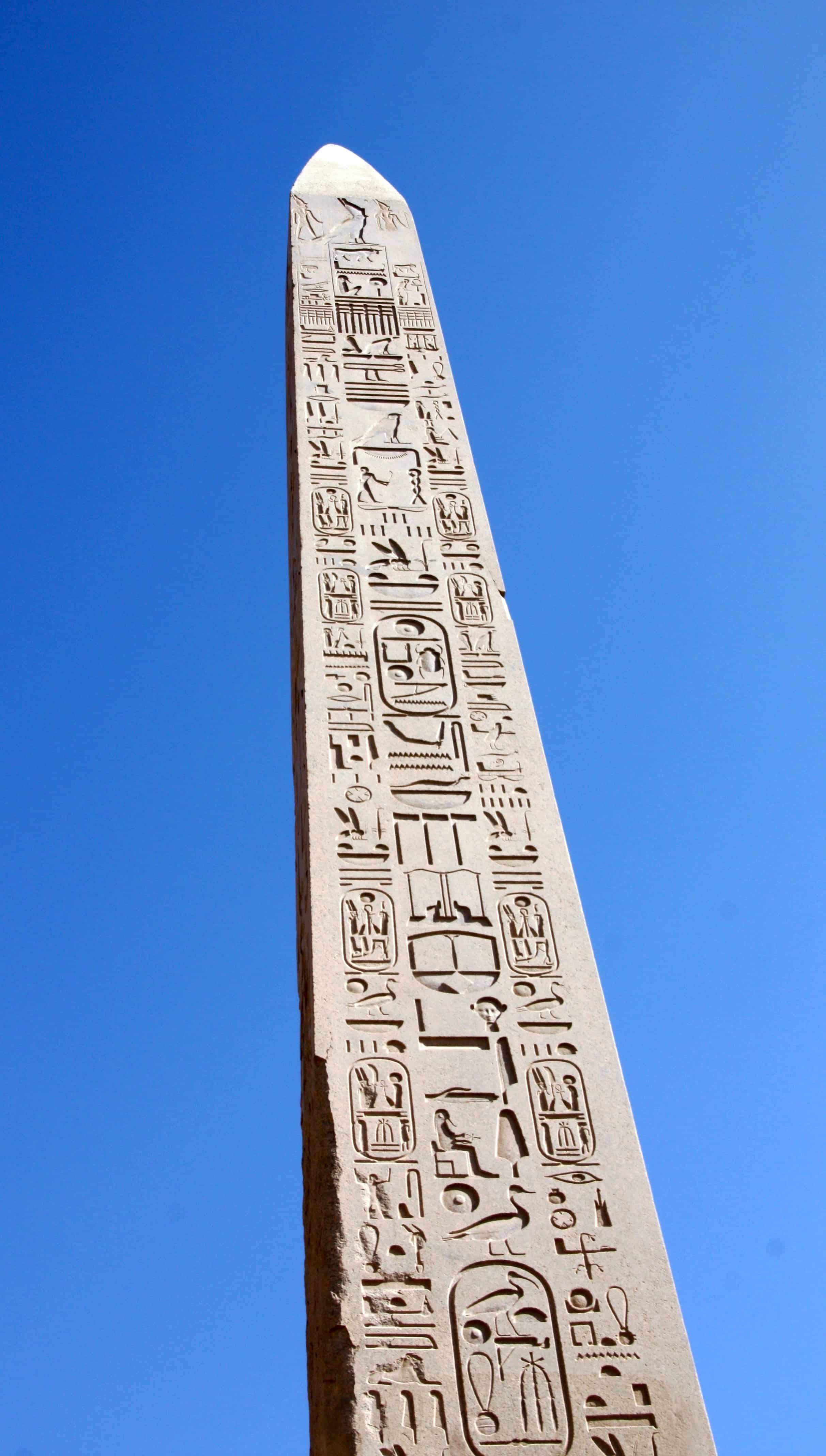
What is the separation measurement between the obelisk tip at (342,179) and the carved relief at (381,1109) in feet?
14.3

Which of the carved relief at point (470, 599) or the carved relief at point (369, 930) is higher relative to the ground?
the carved relief at point (470, 599)

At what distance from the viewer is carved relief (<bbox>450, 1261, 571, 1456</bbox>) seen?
3283 millimetres

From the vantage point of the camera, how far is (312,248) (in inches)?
249

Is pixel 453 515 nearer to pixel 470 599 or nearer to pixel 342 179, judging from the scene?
pixel 470 599

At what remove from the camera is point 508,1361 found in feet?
11.1

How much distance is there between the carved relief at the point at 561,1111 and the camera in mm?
3750

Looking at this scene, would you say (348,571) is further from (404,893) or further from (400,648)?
(404,893)

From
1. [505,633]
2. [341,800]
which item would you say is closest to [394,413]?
[505,633]

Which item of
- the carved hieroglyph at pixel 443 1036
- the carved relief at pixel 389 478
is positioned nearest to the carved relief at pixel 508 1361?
the carved hieroglyph at pixel 443 1036

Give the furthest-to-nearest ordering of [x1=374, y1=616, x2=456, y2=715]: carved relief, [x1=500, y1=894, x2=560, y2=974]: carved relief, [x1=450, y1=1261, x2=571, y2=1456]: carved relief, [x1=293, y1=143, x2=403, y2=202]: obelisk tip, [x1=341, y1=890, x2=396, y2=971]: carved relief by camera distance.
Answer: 1. [x1=293, y1=143, x2=403, y2=202]: obelisk tip
2. [x1=374, y1=616, x2=456, y2=715]: carved relief
3. [x1=500, y1=894, x2=560, y2=974]: carved relief
4. [x1=341, y1=890, x2=396, y2=971]: carved relief
5. [x1=450, y1=1261, x2=571, y2=1456]: carved relief

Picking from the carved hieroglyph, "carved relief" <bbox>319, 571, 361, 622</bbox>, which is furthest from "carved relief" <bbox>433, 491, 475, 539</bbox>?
"carved relief" <bbox>319, 571, 361, 622</bbox>

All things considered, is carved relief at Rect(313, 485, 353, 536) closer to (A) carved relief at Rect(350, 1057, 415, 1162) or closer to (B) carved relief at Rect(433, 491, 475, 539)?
(B) carved relief at Rect(433, 491, 475, 539)

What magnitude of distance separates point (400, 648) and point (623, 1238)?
196 centimetres

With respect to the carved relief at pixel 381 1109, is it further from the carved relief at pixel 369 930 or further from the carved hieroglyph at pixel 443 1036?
the carved relief at pixel 369 930
